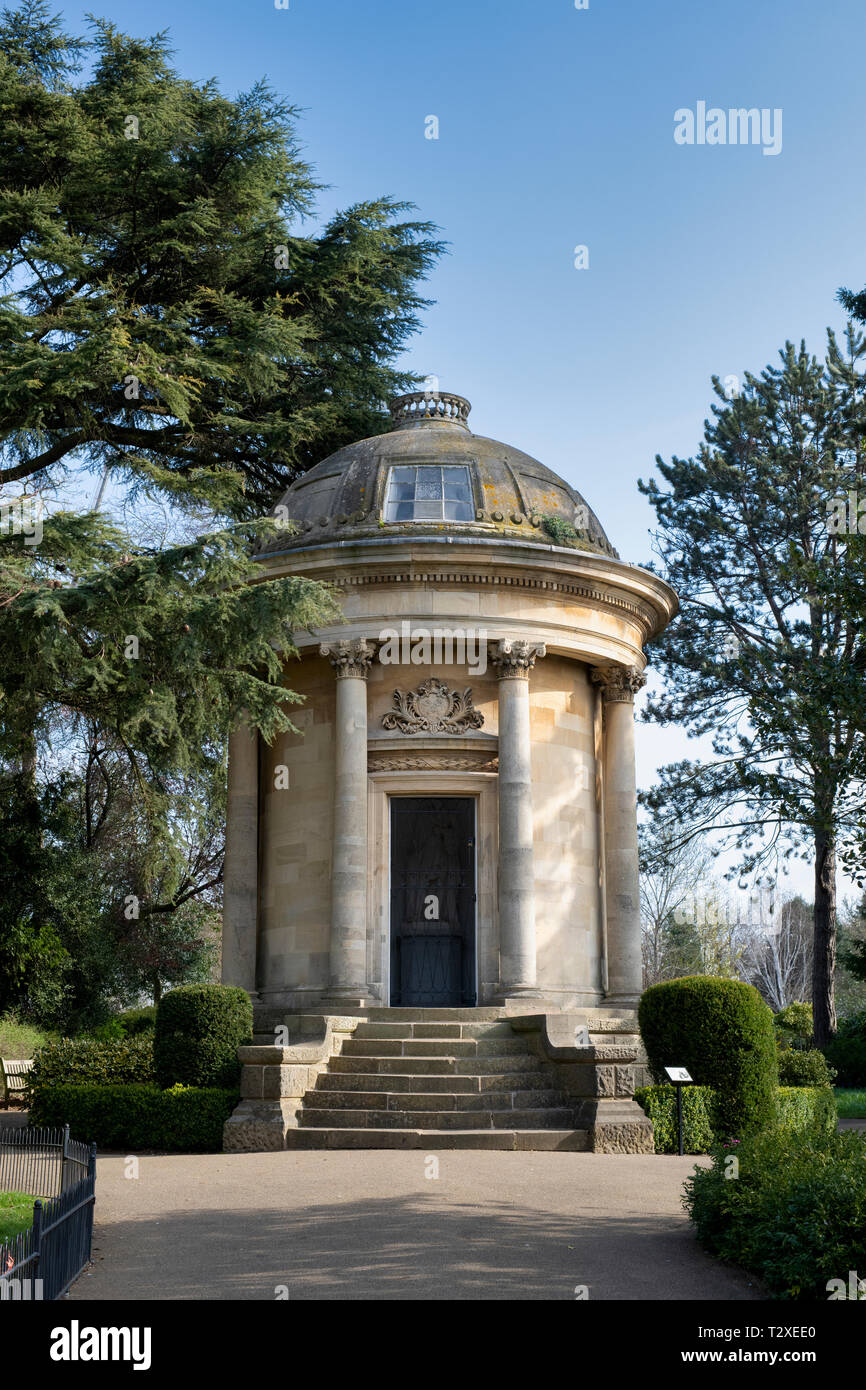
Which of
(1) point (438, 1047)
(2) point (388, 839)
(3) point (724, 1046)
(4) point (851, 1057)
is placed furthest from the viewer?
(4) point (851, 1057)

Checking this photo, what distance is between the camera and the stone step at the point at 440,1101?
49.7 feet

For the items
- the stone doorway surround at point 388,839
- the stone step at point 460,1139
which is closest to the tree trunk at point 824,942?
the stone doorway surround at point 388,839

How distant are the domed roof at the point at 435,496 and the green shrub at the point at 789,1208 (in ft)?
40.9

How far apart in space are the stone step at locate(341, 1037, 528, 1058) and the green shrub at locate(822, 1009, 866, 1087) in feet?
49.9

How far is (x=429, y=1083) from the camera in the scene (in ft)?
51.3

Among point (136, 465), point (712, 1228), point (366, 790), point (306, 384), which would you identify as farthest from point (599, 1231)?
point (306, 384)

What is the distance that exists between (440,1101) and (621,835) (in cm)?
752

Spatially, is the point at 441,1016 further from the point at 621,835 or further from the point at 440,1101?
the point at 621,835

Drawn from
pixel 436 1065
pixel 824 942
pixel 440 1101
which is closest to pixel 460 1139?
pixel 440 1101

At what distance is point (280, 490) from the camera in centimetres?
2647

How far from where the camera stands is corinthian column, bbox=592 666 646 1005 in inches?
839

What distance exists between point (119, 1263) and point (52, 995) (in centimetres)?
1868

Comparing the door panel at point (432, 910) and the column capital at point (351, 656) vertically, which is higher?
the column capital at point (351, 656)

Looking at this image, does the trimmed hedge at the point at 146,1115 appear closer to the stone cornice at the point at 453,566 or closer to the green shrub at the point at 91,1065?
the green shrub at the point at 91,1065
